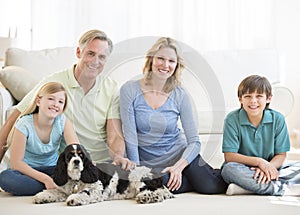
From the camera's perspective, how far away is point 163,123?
223 cm

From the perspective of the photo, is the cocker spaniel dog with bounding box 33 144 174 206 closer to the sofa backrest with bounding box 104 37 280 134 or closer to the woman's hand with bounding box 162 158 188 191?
the woman's hand with bounding box 162 158 188 191

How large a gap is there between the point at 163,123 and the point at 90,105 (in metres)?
0.36

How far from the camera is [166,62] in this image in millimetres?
2188

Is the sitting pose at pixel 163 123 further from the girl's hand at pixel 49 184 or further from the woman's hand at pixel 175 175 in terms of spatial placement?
the girl's hand at pixel 49 184

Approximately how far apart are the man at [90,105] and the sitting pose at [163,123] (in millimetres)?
117

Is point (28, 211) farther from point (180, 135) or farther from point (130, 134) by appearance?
point (180, 135)

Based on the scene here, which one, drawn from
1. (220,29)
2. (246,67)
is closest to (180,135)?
(246,67)

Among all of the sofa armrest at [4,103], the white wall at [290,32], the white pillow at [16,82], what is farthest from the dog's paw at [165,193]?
the white wall at [290,32]

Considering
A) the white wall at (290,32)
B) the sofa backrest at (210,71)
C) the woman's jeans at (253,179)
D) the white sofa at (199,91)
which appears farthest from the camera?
the white wall at (290,32)

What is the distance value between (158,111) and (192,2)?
98.3 inches

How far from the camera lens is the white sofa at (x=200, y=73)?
8.79 feet

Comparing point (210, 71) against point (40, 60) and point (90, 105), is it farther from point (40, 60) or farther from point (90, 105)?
point (40, 60)

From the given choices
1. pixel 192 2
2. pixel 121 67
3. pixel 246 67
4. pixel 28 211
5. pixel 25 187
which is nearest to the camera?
pixel 28 211

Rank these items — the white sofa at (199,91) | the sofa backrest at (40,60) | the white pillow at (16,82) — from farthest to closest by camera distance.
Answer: the sofa backrest at (40,60) → the white pillow at (16,82) → the white sofa at (199,91)
